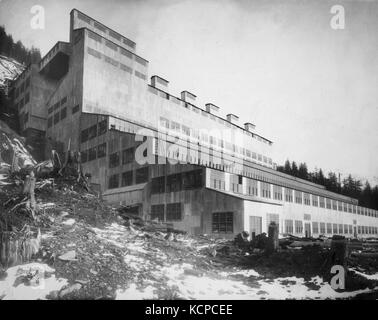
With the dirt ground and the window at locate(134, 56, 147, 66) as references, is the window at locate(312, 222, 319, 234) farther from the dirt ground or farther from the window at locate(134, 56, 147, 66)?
the window at locate(134, 56, 147, 66)

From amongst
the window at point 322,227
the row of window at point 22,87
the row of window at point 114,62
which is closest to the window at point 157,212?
the row of window at point 114,62

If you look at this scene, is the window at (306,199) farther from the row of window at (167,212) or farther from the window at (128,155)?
the window at (128,155)

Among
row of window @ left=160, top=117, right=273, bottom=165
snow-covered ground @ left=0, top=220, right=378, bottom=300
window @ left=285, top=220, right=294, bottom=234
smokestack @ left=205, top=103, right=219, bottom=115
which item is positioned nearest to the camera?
snow-covered ground @ left=0, top=220, right=378, bottom=300

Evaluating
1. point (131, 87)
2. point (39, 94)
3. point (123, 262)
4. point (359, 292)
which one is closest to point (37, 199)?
point (123, 262)

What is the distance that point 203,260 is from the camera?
37.6 feet

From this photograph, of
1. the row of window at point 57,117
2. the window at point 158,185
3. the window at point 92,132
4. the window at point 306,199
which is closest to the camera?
the window at point 158,185

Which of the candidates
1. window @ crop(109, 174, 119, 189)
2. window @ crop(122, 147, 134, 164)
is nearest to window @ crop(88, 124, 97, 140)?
window @ crop(122, 147, 134, 164)

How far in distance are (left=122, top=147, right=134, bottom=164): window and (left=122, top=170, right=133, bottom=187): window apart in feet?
2.69

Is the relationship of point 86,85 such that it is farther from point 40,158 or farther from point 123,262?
point 123,262

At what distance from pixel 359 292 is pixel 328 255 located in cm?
142

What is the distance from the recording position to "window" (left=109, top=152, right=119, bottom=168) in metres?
21.8

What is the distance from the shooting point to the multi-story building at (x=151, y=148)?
54.7ft

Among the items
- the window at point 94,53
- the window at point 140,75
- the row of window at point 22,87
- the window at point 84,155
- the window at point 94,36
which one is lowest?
the window at point 84,155

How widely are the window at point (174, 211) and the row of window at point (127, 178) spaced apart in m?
3.07
